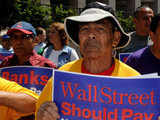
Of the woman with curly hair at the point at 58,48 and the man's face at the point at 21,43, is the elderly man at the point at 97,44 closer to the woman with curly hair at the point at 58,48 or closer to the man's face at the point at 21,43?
the man's face at the point at 21,43

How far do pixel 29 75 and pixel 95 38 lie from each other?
3.53 ft

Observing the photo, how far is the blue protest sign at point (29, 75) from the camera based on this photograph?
2.77 meters

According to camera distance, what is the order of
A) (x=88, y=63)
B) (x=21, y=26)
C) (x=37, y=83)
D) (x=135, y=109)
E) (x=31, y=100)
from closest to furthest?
(x=135, y=109)
(x=31, y=100)
(x=88, y=63)
(x=37, y=83)
(x=21, y=26)

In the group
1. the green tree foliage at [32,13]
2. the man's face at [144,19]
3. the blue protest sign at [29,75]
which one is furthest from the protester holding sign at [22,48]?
the green tree foliage at [32,13]

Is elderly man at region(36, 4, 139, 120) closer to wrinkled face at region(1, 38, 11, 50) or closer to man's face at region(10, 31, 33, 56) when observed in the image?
man's face at region(10, 31, 33, 56)

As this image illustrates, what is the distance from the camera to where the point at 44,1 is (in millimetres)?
20938

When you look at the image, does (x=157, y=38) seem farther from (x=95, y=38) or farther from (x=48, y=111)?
(x=48, y=111)

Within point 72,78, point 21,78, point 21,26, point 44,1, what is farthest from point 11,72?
point 44,1

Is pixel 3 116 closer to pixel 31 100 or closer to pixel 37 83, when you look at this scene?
pixel 31 100

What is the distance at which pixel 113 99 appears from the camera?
66.2 inches

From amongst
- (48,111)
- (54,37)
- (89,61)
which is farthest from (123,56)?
(48,111)

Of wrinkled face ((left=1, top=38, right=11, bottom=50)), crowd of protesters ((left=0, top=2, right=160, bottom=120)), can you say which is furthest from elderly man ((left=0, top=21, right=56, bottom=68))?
wrinkled face ((left=1, top=38, right=11, bottom=50))

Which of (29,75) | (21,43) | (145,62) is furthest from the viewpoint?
(21,43)

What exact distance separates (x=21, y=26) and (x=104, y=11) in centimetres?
145
